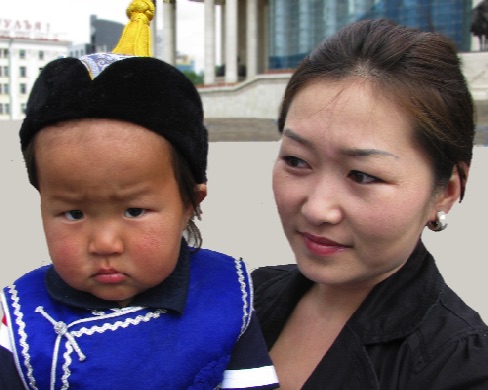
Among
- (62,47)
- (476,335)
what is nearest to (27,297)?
(476,335)

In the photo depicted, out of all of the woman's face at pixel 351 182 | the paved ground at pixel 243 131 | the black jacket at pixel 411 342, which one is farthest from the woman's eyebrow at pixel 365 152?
the paved ground at pixel 243 131

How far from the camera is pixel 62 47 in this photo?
79.4 meters

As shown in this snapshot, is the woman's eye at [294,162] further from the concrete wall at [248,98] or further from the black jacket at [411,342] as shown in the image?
the concrete wall at [248,98]

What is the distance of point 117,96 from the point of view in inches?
52.1

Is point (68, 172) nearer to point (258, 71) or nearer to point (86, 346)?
point (86, 346)

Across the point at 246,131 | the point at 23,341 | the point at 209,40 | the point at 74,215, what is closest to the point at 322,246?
the point at 74,215

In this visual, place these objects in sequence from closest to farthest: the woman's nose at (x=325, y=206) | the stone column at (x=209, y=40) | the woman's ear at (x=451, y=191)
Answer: the woman's nose at (x=325, y=206)
the woman's ear at (x=451, y=191)
the stone column at (x=209, y=40)

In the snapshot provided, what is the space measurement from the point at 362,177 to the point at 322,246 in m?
0.21

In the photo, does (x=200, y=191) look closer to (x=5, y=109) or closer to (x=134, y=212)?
(x=134, y=212)

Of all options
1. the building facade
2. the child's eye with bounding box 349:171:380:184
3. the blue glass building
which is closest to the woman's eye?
the child's eye with bounding box 349:171:380:184

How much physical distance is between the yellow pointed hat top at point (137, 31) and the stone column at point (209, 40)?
1117 inches

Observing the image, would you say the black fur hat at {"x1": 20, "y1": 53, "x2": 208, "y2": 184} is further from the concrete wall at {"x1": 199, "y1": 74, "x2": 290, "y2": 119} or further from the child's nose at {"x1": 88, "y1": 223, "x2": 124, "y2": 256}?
the concrete wall at {"x1": 199, "y1": 74, "x2": 290, "y2": 119}

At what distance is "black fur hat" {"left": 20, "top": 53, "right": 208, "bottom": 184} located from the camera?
4.30 feet

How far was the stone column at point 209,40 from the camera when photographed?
1172 inches
